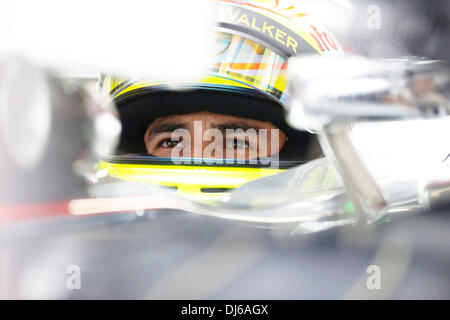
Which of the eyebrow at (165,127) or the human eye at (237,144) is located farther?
the eyebrow at (165,127)

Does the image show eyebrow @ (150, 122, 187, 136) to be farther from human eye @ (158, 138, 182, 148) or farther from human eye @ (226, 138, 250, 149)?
human eye @ (226, 138, 250, 149)

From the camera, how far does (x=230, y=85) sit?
807mm

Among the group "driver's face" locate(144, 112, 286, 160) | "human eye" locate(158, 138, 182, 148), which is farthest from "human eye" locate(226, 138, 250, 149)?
"human eye" locate(158, 138, 182, 148)

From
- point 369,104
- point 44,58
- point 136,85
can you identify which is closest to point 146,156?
point 136,85

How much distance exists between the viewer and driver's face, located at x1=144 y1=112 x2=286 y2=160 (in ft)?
2.56

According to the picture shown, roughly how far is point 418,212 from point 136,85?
57 centimetres

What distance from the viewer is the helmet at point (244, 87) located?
2.34 feet

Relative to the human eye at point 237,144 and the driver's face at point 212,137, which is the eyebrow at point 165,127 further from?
the human eye at point 237,144

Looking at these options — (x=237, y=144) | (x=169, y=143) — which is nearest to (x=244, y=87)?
(x=237, y=144)

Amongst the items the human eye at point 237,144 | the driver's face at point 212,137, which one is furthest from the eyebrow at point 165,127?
the human eye at point 237,144

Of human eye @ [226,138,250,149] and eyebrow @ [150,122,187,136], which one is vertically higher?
eyebrow @ [150,122,187,136]
